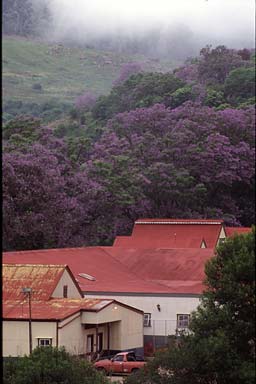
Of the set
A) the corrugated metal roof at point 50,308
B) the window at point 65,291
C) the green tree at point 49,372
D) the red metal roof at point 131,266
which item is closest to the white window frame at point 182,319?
the red metal roof at point 131,266

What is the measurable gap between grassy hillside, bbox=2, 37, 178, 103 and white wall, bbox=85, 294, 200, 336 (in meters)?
78.0

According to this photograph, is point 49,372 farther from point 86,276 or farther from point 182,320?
point 86,276

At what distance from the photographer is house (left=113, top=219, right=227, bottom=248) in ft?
155

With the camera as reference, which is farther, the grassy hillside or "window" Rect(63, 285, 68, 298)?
the grassy hillside

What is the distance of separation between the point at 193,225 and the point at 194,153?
11308mm

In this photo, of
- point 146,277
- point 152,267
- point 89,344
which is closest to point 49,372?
point 89,344

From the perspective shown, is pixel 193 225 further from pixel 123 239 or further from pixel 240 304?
pixel 240 304

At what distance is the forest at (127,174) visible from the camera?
44.6 metres

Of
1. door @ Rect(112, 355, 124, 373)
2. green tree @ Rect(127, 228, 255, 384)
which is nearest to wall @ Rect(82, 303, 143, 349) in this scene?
door @ Rect(112, 355, 124, 373)

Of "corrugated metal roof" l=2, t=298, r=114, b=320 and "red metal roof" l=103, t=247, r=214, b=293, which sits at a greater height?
"red metal roof" l=103, t=247, r=214, b=293

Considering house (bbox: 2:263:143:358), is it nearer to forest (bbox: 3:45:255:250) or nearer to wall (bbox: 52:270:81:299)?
wall (bbox: 52:270:81:299)

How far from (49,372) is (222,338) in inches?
134

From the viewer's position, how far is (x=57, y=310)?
3036cm

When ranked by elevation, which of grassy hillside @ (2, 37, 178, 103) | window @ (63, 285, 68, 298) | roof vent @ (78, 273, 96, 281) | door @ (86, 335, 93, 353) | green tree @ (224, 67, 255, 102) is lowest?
door @ (86, 335, 93, 353)
